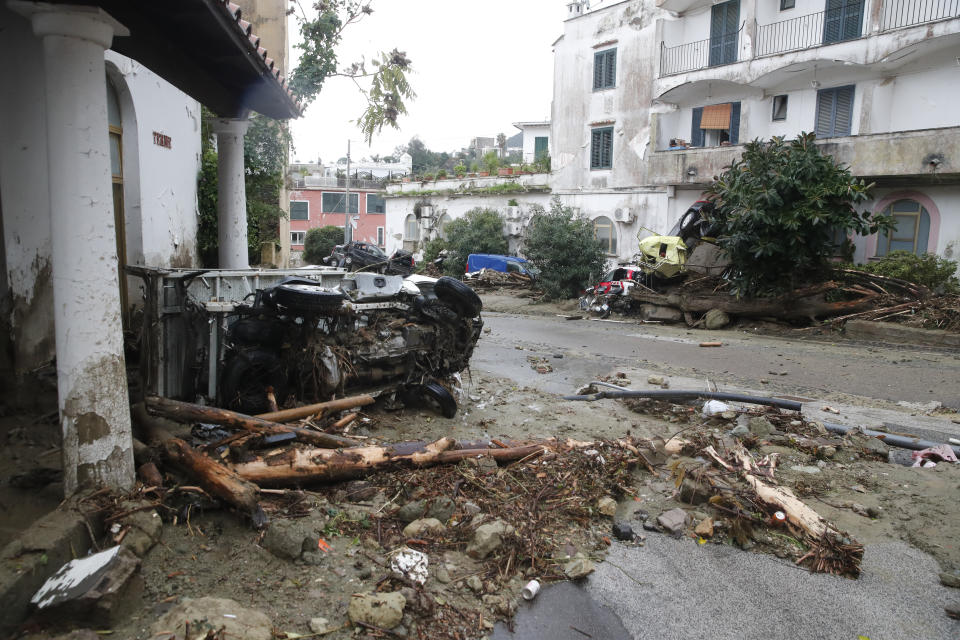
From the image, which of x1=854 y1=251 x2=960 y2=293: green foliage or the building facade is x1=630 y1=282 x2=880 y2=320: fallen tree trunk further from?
the building facade

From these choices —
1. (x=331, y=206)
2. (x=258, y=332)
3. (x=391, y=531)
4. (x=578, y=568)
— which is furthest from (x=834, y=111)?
(x=331, y=206)

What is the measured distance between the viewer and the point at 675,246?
59.2ft

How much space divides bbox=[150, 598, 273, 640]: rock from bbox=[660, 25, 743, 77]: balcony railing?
23671 millimetres

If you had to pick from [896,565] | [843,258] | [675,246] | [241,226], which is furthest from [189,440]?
[843,258]

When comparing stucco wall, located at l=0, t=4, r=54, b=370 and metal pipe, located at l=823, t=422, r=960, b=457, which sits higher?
stucco wall, located at l=0, t=4, r=54, b=370

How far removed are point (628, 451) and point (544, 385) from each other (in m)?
3.99

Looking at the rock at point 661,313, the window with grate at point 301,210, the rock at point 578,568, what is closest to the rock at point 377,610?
the rock at point 578,568

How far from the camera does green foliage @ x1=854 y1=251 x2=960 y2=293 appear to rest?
51.1ft

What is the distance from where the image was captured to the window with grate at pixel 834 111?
20.0 m

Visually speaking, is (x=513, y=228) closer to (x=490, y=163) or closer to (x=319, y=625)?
(x=490, y=163)

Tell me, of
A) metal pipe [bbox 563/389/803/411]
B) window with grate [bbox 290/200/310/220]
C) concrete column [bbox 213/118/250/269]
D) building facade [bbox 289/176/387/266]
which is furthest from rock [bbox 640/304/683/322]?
window with grate [bbox 290/200/310/220]

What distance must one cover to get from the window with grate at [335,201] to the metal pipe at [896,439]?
50.3 metres

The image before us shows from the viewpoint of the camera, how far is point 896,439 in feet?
20.6

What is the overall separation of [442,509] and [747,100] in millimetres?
22367
